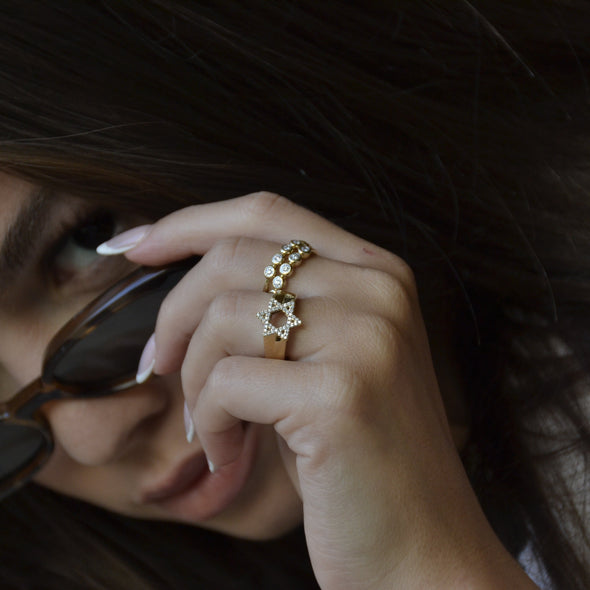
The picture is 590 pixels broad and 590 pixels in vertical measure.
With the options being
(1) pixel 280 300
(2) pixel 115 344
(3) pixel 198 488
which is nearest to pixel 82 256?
(2) pixel 115 344

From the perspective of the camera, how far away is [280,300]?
83cm

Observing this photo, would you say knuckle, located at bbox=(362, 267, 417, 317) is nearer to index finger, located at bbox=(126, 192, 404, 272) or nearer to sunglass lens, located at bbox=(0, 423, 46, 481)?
index finger, located at bbox=(126, 192, 404, 272)

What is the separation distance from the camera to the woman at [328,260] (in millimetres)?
843

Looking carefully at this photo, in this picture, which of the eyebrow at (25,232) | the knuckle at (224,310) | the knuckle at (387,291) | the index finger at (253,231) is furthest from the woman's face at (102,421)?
the knuckle at (387,291)

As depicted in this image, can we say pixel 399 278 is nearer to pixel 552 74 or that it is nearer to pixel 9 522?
pixel 552 74

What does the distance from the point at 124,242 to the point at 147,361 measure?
0.54 ft

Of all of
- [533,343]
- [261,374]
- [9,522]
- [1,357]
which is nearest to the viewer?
[261,374]

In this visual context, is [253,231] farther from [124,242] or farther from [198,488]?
[198,488]

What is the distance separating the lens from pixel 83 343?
1.04m

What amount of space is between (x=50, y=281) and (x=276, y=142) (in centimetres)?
35

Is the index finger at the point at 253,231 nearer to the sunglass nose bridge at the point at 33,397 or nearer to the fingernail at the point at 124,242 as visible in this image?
the fingernail at the point at 124,242

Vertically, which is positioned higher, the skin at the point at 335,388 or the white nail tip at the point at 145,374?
the skin at the point at 335,388

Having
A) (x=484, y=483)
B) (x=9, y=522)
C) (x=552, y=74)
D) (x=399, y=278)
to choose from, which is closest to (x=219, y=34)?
(x=399, y=278)

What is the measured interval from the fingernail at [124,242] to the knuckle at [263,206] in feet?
0.41
